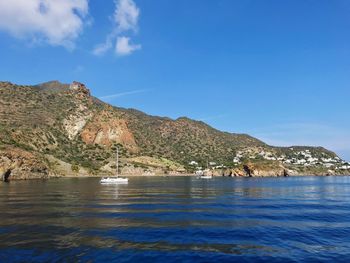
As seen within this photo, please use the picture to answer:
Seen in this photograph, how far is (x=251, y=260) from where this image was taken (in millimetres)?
23938

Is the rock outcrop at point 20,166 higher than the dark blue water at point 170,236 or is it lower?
higher

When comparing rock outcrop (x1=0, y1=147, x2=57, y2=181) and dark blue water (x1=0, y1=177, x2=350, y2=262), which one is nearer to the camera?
dark blue water (x1=0, y1=177, x2=350, y2=262)

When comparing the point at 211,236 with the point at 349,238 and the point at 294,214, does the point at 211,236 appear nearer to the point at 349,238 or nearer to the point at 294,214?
the point at 349,238

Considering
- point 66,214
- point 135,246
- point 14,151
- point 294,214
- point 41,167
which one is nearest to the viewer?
point 135,246

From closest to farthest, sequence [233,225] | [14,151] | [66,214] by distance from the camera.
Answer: [233,225] < [66,214] < [14,151]

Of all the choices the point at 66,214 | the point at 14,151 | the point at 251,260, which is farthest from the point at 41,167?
the point at 251,260

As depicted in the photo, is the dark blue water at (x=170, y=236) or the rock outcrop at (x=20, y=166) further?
the rock outcrop at (x=20, y=166)

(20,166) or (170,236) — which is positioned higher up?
(20,166)

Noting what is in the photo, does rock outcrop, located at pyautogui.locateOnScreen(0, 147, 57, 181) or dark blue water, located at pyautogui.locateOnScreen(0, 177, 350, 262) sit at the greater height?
rock outcrop, located at pyautogui.locateOnScreen(0, 147, 57, 181)

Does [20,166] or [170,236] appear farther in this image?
[20,166]

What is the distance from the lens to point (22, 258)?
2323 cm

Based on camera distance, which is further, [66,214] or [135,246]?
[66,214]

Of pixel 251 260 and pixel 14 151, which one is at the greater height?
pixel 14 151

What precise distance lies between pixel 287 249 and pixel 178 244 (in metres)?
8.36
